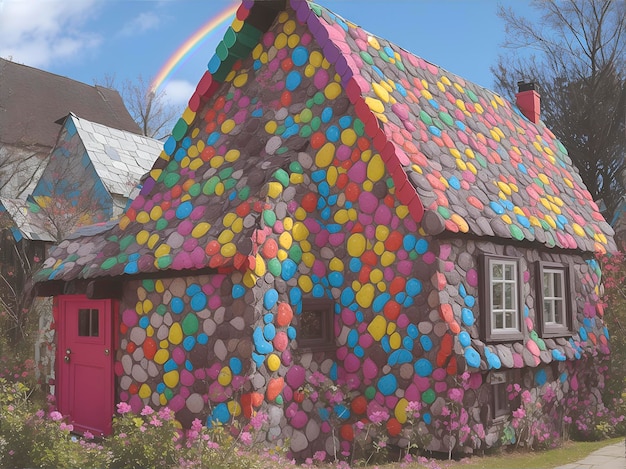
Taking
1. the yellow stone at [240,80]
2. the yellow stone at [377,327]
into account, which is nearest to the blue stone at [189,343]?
the yellow stone at [377,327]

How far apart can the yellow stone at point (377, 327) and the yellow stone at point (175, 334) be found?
2.35 meters

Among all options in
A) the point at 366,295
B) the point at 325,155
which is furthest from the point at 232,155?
the point at 366,295

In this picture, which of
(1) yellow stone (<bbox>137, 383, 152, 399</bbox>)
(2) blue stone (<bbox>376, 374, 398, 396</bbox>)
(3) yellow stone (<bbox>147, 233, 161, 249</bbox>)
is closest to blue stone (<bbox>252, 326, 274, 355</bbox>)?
(2) blue stone (<bbox>376, 374, 398, 396</bbox>)

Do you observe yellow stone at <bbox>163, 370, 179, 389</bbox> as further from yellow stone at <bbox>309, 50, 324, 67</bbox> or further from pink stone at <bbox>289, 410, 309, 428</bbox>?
yellow stone at <bbox>309, 50, 324, 67</bbox>

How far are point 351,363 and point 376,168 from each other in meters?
2.50

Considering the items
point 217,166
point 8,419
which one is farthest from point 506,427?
point 8,419

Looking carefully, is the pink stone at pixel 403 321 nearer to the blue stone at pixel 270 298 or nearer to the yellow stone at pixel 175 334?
the blue stone at pixel 270 298

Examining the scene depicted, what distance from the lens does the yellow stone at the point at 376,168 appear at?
25.7 feet

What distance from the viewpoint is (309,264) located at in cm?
793

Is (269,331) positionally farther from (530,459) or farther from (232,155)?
(530,459)

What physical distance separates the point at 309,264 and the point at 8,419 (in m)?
3.75

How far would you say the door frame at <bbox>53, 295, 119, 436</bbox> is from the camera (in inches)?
333

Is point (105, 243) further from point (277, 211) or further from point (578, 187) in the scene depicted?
point (578, 187)

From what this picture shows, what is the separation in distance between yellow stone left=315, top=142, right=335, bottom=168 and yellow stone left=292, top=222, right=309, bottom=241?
903 millimetres
